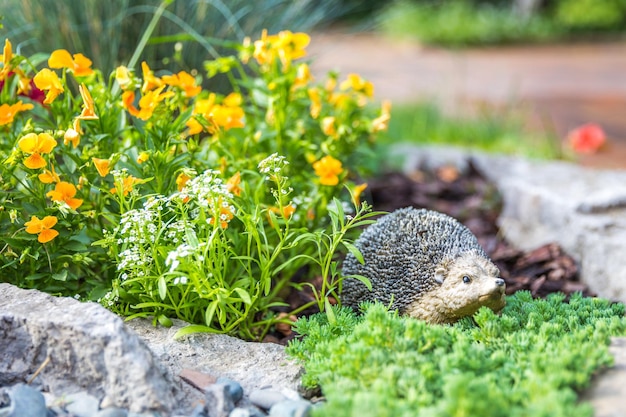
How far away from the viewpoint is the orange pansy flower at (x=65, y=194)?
255 centimetres

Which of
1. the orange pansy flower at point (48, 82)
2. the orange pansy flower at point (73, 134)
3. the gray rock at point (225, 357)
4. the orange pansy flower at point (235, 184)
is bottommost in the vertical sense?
the gray rock at point (225, 357)

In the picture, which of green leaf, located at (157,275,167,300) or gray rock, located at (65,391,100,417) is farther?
green leaf, located at (157,275,167,300)

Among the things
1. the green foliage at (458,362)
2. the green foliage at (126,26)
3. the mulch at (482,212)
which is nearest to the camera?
the green foliage at (458,362)

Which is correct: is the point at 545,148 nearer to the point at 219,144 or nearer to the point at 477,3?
the point at 219,144

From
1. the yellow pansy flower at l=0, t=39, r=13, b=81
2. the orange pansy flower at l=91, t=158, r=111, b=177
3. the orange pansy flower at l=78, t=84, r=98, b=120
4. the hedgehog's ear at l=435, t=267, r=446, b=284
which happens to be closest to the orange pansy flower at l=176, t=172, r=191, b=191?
the orange pansy flower at l=91, t=158, r=111, b=177

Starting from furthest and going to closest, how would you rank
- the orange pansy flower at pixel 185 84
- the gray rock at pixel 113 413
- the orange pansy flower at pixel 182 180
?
the orange pansy flower at pixel 185 84, the orange pansy flower at pixel 182 180, the gray rock at pixel 113 413

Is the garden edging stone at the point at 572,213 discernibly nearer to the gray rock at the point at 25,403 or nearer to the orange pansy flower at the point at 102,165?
the orange pansy flower at the point at 102,165

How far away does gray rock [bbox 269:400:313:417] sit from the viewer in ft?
6.71

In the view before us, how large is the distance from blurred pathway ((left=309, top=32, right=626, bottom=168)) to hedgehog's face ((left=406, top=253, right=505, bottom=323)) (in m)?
2.76

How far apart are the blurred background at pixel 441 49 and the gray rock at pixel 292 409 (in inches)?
72.6

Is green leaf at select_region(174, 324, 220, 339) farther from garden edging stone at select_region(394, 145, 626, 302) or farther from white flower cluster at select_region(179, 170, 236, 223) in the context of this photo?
garden edging stone at select_region(394, 145, 626, 302)

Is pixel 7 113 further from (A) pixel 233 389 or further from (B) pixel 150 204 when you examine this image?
(A) pixel 233 389

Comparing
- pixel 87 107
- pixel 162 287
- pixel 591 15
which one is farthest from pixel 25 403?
pixel 591 15

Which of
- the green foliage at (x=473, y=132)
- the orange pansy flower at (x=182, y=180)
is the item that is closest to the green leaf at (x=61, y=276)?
the orange pansy flower at (x=182, y=180)
